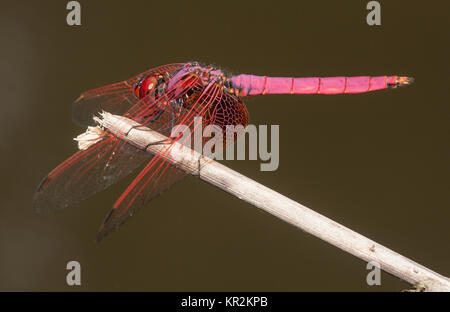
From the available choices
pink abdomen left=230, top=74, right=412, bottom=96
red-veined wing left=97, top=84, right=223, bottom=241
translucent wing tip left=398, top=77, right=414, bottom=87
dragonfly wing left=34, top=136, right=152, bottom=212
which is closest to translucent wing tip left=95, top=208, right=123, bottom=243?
red-veined wing left=97, top=84, right=223, bottom=241

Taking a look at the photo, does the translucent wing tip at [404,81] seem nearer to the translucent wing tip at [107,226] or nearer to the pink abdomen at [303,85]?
the pink abdomen at [303,85]

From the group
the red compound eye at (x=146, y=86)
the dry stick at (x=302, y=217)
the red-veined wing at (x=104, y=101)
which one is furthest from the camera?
the red-veined wing at (x=104, y=101)

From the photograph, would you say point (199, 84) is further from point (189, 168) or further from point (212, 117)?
point (189, 168)

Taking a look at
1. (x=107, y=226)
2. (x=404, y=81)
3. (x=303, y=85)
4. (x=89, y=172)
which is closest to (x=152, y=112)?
(x=89, y=172)

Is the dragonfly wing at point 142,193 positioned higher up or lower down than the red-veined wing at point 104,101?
lower down

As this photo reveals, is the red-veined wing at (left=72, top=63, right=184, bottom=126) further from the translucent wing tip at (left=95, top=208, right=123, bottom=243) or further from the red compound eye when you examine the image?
the translucent wing tip at (left=95, top=208, right=123, bottom=243)

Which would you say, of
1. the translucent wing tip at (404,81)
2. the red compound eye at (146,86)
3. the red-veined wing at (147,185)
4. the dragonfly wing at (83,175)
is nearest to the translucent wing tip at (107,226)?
the red-veined wing at (147,185)

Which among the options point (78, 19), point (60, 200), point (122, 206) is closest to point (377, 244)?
point (122, 206)

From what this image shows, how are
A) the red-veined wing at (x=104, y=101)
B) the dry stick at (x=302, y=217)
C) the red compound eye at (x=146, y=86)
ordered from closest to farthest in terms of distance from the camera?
the dry stick at (x=302, y=217)
the red compound eye at (x=146, y=86)
the red-veined wing at (x=104, y=101)
